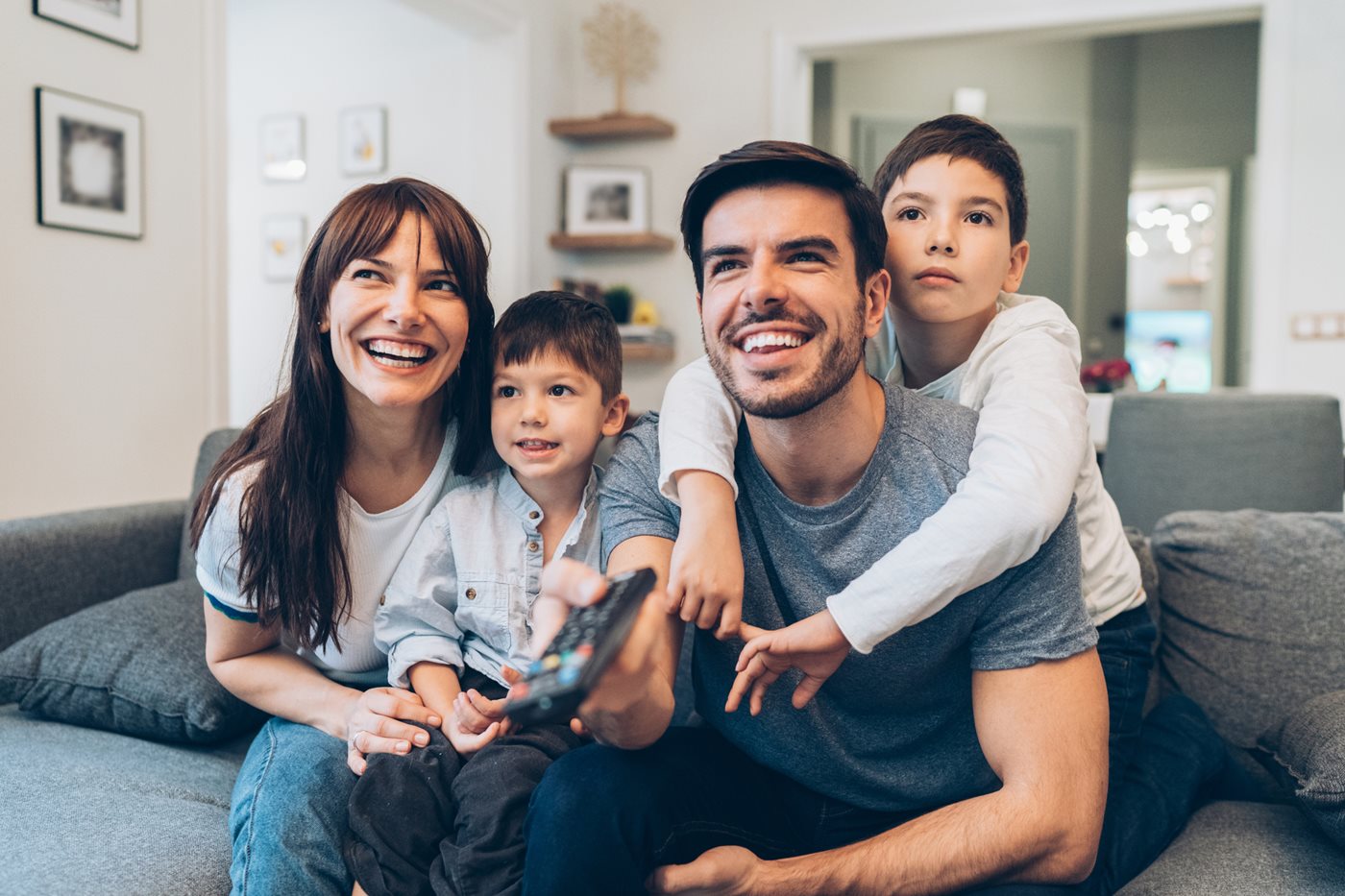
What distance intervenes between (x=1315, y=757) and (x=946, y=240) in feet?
2.51

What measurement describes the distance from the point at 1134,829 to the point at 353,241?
1227 mm

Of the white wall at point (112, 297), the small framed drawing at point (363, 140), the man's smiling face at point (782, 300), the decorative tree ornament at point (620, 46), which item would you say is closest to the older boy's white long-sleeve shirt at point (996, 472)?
the man's smiling face at point (782, 300)

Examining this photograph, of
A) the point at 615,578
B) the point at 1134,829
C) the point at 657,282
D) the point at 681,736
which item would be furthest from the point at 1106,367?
the point at 615,578

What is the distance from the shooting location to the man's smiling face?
1171mm

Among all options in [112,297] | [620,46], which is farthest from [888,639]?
[620,46]

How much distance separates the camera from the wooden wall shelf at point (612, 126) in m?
4.48

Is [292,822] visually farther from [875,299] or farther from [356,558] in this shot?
[875,299]

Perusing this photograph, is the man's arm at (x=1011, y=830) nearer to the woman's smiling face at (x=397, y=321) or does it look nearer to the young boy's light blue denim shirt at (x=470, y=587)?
the young boy's light blue denim shirt at (x=470, y=587)

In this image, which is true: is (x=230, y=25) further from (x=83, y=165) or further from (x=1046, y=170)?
(x=1046, y=170)

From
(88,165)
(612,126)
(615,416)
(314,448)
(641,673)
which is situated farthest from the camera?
(612,126)

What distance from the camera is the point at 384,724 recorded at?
1.31 m

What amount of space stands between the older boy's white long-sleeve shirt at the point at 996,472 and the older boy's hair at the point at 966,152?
0.49 ft

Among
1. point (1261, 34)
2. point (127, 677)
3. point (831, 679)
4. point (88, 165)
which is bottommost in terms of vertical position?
point (127, 677)

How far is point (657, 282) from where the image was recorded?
470 cm
